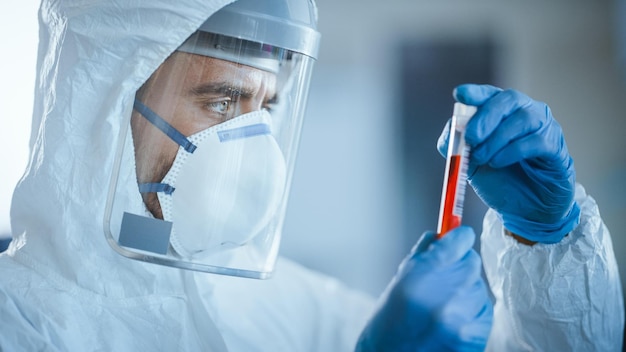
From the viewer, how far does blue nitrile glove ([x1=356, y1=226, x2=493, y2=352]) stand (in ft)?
2.71

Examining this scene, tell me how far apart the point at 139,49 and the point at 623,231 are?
3.01m

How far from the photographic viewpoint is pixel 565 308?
1.14 metres

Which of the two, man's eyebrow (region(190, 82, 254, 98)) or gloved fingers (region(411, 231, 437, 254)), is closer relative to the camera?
gloved fingers (region(411, 231, 437, 254))

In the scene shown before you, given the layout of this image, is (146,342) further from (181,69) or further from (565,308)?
(565,308)

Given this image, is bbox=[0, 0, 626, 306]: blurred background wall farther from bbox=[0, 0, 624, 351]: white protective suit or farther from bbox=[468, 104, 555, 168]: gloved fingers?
bbox=[468, 104, 555, 168]: gloved fingers

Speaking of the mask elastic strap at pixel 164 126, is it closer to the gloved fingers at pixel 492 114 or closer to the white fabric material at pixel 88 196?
the white fabric material at pixel 88 196

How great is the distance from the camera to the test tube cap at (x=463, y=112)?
0.92m

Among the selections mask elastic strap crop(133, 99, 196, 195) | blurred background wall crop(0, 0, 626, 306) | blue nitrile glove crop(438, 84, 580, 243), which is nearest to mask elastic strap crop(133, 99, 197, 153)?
mask elastic strap crop(133, 99, 196, 195)

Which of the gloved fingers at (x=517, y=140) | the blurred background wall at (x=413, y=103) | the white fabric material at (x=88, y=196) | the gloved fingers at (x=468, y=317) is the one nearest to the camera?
the gloved fingers at (x=468, y=317)

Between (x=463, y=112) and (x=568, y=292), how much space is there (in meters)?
0.46

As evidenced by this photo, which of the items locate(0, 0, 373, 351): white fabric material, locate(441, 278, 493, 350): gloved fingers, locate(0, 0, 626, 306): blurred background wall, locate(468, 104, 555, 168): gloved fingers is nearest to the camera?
locate(441, 278, 493, 350): gloved fingers

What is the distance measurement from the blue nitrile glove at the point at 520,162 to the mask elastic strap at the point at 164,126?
469mm

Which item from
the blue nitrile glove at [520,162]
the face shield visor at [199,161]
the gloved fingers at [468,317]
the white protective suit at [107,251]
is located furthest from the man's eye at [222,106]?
the gloved fingers at [468,317]

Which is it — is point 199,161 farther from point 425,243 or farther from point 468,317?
point 468,317
